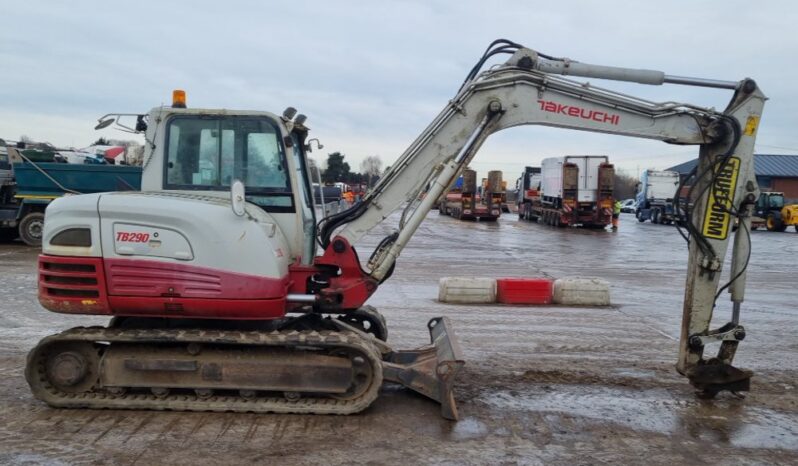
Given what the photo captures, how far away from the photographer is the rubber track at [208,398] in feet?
19.7

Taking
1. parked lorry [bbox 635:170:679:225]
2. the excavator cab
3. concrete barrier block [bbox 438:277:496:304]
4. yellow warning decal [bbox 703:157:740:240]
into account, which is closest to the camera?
the excavator cab

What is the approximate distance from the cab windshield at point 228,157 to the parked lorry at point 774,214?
38.0 meters

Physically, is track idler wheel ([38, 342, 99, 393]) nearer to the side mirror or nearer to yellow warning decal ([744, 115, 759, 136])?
the side mirror

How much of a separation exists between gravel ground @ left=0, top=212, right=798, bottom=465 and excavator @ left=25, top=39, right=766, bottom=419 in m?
0.30

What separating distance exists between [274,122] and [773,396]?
585 cm

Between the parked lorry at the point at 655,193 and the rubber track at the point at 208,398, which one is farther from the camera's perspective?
the parked lorry at the point at 655,193

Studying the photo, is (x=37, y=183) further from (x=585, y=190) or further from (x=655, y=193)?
(x=655, y=193)

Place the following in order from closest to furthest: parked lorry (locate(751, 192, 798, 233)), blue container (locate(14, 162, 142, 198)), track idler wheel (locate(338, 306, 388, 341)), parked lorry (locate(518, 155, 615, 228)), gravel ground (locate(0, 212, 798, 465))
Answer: gravel ground (locate(0, 212, 798, 465)) < track idler wheel (locate(338, 306, 388, 341)) < blue container (locate(14, 162, 142, 198)) < parked lorry (locate(518, 155, 615, 228)) < parked lorry (locate(751, 192, 798, 233))

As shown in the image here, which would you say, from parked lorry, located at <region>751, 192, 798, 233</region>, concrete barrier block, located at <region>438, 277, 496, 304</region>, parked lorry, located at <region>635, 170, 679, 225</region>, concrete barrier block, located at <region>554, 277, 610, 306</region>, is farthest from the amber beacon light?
parked lorry, located at <region>635, 170, 679, 225</region>

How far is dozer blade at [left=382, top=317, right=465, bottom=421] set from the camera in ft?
20.0

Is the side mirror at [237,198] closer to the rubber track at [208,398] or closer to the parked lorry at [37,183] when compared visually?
the rubber track at [208,398]

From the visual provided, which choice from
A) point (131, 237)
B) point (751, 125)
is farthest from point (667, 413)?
point (131, 237)

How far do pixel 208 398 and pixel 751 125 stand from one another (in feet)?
18.6

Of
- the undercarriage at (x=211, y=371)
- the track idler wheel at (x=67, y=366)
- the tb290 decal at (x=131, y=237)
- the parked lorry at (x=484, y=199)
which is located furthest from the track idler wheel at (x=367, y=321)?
the parked lorry at (x=484, y=199)
